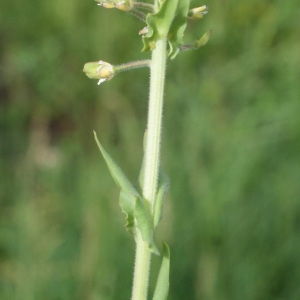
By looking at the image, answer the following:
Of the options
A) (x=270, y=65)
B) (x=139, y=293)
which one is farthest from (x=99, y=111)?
(x=139, y=293)

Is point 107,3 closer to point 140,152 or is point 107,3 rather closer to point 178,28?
point 178,28

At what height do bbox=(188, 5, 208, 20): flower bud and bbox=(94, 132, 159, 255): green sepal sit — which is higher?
bbox=(188, 5, 208, 20): flower bud

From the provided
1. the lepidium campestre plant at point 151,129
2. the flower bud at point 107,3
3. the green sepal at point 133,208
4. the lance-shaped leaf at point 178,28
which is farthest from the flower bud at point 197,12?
the green sepal at point 133,208

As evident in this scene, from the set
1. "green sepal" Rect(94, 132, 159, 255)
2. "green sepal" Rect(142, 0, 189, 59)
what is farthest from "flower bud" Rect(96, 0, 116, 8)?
"green sepal" Rect(94, 132, 159, 255)

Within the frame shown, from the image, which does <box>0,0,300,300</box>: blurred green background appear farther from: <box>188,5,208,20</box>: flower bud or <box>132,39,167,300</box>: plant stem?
<box>188,5,208,20</box>: flower bud

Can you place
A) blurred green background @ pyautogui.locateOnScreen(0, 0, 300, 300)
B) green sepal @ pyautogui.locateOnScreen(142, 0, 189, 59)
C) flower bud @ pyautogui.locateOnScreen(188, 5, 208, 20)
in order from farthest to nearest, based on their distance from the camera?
blurred green background @ pyautogui.locateOnScreen(0, 0, 300, 300) → flower bud @ pyautogui.locateOnScreen(188, 5, 208, 20) → green sepal @ pyautogui.locateOnScreen(142, 0, 189, 59)

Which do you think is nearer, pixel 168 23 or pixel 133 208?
pixel 168 23

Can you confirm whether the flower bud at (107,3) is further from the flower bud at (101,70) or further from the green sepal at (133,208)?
the green sepal at (133,208)

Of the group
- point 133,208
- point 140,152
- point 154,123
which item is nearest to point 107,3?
point 154,123
